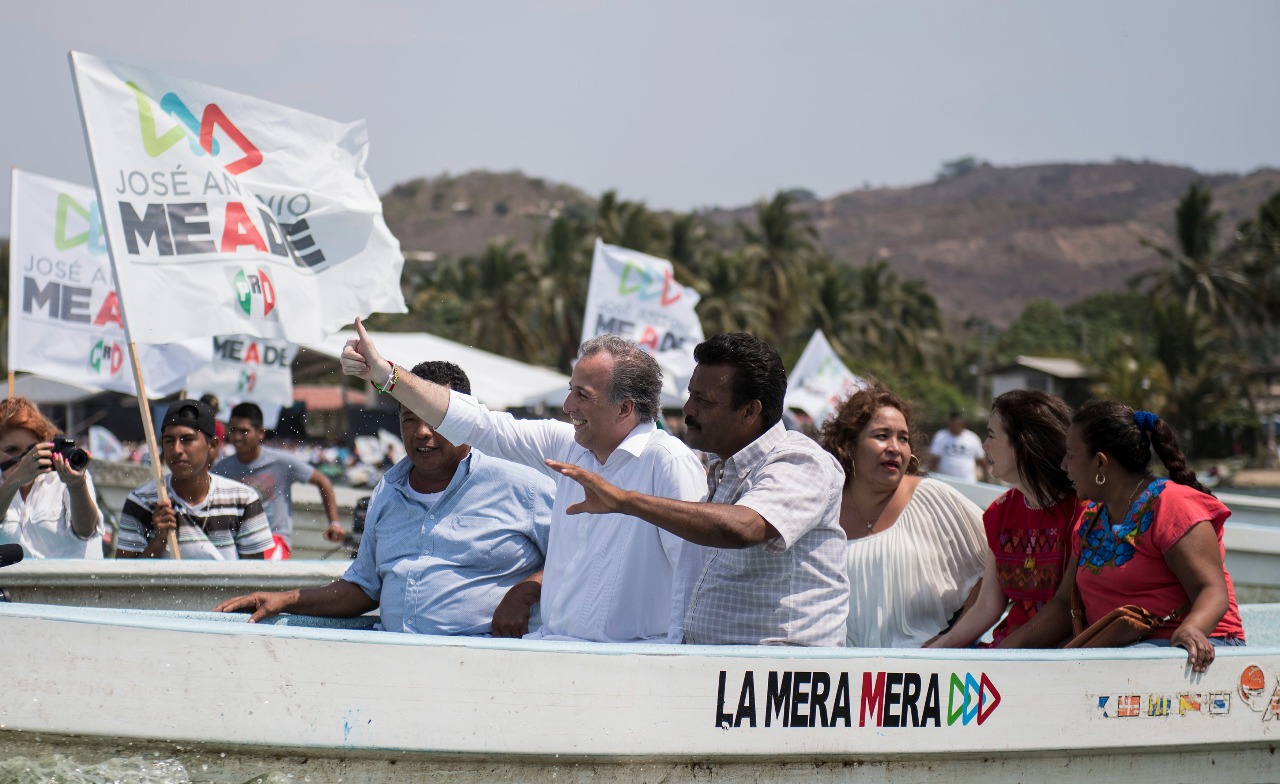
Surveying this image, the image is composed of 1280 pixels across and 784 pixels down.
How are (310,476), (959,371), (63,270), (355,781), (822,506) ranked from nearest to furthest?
(822,506) → (355,781) → (310,476) → (63,270) → (959,371)

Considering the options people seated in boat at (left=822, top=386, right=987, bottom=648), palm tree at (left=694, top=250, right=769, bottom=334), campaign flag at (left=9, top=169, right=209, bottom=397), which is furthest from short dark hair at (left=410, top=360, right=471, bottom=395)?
palm tree at (left=694, top=250, right=769, bottom=334)

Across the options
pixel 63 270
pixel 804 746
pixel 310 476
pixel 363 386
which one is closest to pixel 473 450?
pixel 804 746

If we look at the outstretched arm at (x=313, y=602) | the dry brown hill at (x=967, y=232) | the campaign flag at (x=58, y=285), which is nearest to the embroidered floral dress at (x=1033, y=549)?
the outstretched arm at (x=313, y=602)

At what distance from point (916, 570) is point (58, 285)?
7743 millimetres

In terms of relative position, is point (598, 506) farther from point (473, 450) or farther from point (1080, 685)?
point (1080, 685)

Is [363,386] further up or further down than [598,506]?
further down

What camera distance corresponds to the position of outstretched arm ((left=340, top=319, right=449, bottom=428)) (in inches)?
157

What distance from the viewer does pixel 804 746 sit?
12.8 ft

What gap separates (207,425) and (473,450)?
7.25 feet

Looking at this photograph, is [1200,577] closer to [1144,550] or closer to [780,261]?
[1144,550]

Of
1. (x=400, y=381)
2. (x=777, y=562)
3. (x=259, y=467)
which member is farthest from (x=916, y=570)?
(x=259, y=467)

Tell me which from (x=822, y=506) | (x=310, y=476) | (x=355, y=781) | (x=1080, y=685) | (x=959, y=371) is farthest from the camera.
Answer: (x=959, y=371)

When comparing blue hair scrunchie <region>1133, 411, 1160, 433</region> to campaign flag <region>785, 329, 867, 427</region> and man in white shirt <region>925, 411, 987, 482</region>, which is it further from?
campaign flag <region>785, 329, 867, 427</region>

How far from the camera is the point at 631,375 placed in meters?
3.81
